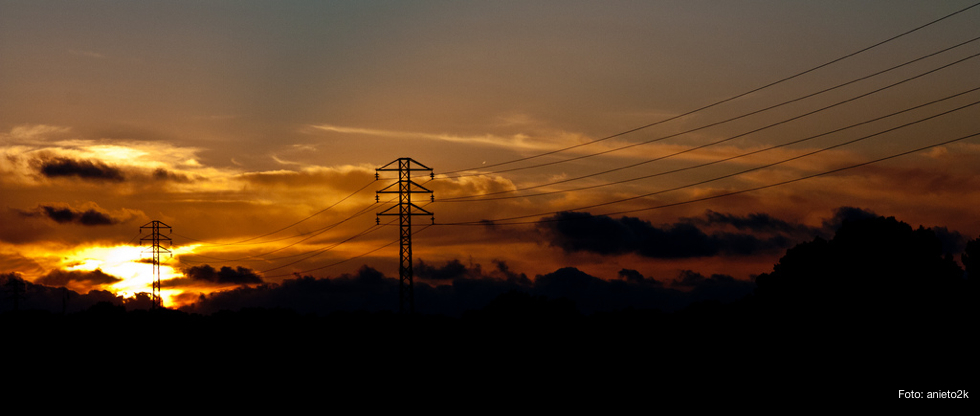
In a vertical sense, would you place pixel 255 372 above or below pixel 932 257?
below

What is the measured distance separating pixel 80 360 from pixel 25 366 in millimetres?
6483

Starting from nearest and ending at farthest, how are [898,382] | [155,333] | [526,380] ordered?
[898,382] → [526,380] → [155,333]

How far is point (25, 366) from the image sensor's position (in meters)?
105

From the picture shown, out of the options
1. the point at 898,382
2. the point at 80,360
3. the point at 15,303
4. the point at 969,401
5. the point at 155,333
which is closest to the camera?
the point at 969,401

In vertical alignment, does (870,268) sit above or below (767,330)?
above

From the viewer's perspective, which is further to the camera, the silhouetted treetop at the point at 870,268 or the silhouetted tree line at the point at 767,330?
the silhouetted treetop at the point at 870,268

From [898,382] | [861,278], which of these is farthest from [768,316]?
[898,382]

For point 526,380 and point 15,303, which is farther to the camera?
point 15,303

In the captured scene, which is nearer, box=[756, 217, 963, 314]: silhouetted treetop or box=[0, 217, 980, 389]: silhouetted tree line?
box=[0, 217, 980, 389]: silhouetted tree line

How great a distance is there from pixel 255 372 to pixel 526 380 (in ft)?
94.9

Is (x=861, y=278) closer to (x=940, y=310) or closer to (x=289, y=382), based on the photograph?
(x=940, y=310)

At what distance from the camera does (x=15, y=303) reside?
17250 centimetres

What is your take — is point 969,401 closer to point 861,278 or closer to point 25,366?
point 861,278

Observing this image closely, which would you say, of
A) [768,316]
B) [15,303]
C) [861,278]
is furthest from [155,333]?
[861,278]
